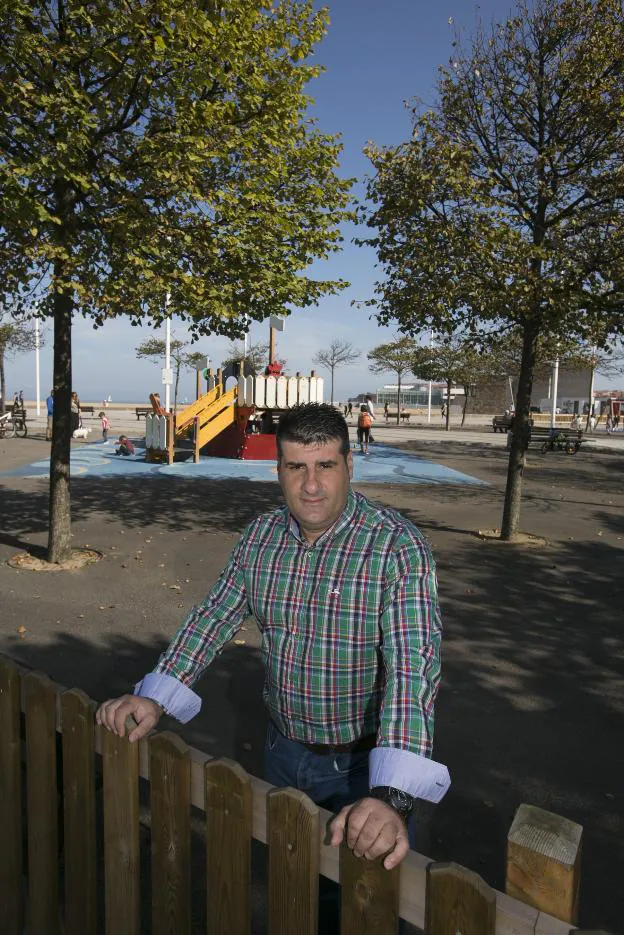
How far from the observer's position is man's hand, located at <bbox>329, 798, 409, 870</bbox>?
136cm

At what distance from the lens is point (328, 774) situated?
2.04 metres

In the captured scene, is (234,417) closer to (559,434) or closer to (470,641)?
(559,434)

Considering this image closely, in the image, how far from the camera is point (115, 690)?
4.67 m

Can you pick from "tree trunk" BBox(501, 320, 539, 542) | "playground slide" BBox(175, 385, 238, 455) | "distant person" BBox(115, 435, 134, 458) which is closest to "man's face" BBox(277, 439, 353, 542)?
"tree trunk" BBox(501, 320, 539, 542)

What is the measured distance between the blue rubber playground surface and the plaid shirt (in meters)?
14.1

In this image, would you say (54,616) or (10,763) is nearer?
(10,763)

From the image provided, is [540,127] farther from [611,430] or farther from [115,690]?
[611,430]

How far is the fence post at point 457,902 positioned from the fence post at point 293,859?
0.28 m

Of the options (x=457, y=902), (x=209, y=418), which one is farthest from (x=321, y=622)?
(x=209, y=418)

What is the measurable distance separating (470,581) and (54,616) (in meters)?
4.51

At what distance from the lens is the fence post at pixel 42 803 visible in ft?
6.67

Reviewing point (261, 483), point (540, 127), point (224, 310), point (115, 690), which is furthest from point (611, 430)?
point (115, 690)

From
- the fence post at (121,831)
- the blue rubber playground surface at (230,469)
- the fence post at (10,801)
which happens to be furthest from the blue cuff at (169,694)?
the blue rubber playground surface at (230,469)

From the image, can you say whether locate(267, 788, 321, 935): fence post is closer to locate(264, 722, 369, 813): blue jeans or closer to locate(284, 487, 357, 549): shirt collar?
locate(264, 722, 369, 813): blue jeans
